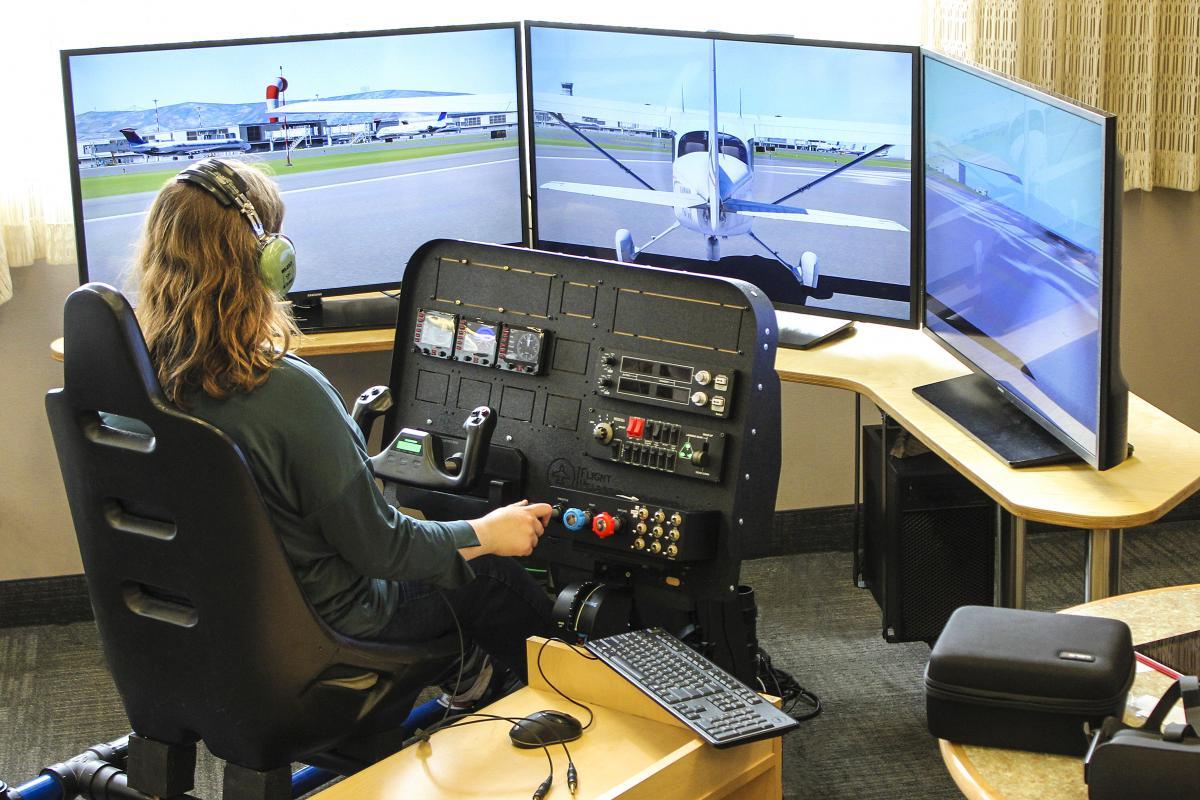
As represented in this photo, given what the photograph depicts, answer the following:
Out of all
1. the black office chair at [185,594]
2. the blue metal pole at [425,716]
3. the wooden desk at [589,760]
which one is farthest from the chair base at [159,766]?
the blue metal pole at [425,716]

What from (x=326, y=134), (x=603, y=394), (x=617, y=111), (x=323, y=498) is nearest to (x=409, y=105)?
(x=326, y=134)

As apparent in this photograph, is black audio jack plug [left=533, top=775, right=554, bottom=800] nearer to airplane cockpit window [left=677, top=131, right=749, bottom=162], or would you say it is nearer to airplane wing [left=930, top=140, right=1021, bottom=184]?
airplane wing [left=930, top=140, right=1021, bottom=184]

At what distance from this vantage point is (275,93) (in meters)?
3.02

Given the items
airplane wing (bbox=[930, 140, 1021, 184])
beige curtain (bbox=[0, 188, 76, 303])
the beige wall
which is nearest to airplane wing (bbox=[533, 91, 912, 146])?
airplane wing (bbox=[930, 140, 1021, 184])

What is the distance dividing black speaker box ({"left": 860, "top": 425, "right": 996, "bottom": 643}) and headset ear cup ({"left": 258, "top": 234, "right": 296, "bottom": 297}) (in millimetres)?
1462

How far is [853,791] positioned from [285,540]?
1.29m

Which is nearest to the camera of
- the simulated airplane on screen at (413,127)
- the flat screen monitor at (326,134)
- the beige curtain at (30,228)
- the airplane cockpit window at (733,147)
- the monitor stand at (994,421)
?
the monitor stand at (994,421)

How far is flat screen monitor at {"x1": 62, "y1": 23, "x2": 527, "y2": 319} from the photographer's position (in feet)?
9.75

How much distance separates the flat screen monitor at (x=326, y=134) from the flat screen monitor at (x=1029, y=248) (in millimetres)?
1024

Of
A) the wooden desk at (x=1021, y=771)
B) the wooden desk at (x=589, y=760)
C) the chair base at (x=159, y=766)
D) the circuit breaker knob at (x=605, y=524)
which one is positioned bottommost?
the chair base at (x=159, y=766)

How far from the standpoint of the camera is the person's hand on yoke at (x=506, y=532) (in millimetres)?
2164

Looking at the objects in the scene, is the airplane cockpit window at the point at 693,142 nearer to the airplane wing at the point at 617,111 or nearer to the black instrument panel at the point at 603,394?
the airplane wing at the point at 617,111

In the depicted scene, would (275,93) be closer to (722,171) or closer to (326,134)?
(326,134)

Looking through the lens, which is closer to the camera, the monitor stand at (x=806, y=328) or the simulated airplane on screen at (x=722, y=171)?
the simulated airplane on screen at (x=722, y=171)
